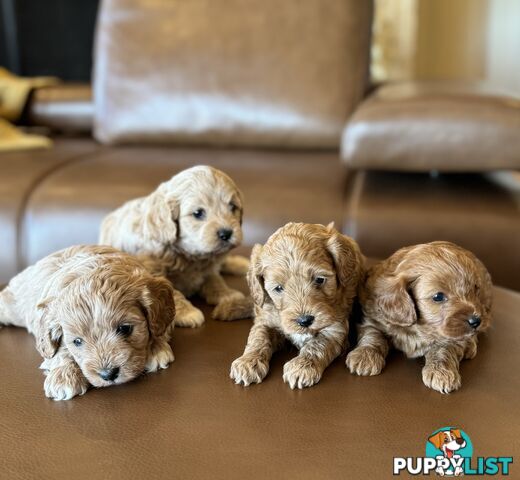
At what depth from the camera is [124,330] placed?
126cm

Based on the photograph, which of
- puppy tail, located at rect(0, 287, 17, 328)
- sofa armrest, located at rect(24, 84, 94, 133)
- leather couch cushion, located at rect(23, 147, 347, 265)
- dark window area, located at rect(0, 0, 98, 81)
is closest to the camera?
puppy tail, located at rect(0, 287, 17, 328)

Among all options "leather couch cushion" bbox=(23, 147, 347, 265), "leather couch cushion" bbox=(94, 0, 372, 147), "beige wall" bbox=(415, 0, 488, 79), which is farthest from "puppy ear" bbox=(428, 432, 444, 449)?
"beige wall" bbox=(415, 0, 488, 79)

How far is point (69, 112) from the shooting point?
339 centimetres

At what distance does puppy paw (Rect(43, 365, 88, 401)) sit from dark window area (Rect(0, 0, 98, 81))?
4.12 meters

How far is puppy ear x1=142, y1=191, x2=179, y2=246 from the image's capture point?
5.25 feet

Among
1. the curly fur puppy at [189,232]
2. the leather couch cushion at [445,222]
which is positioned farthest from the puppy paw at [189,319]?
the leather couch cushion at [445,222]

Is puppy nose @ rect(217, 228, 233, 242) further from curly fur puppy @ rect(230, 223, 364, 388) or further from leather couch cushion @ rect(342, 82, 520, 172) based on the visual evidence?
leather couch cushion @ rect(342, 82, 520, 172)

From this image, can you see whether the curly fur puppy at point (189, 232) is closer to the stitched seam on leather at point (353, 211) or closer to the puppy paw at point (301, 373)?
the puppy paw at point (301, 373)

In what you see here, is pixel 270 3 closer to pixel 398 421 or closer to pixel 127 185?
pixel 127 185

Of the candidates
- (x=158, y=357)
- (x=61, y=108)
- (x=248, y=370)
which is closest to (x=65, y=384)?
(x=158, y=357)

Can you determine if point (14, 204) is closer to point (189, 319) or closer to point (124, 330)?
point (189, 319)

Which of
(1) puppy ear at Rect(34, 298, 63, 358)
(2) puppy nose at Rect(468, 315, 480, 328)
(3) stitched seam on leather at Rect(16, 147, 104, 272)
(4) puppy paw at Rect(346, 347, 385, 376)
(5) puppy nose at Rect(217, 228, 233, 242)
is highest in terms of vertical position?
(5) puppy nose at Rect(217, 228, 233, 242)

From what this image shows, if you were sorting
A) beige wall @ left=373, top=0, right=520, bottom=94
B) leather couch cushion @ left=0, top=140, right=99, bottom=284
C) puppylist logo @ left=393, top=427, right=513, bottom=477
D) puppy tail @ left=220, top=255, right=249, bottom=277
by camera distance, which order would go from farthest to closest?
beige wall @ left=373, top=0, right=520, bottom=94
leather couch cushion @ left=0, top=140, right=99, bottom=284
puppy tail @ left=220, top=255, right=249, bottom=277
puppylist logo @ left=393, top=427, right=513, bottom=477

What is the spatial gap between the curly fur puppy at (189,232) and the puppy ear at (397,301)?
1.33 feet
